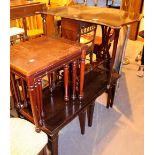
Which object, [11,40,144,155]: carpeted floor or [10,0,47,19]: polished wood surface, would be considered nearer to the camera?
[11,40,144,155]: carpeted floor

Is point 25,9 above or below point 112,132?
above

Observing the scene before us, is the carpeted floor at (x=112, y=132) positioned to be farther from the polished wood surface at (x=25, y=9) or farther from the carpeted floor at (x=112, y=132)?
the polished wood surface at (x=25, y=9)

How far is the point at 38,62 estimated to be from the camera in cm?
109

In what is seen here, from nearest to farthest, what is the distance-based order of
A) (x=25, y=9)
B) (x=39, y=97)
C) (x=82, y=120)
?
(x=39, y=97) → (x=82, y=120) → (x=25, y=9)

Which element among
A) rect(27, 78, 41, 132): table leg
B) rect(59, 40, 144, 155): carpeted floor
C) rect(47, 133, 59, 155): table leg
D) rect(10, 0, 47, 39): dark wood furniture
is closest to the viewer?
rect(27, 78, 41, 132): table leg

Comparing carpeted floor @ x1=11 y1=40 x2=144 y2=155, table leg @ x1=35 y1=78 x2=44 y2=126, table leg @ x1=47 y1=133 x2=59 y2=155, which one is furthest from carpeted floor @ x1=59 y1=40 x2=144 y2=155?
table leg @ x1=35 y1=78 x2=44 y2=126

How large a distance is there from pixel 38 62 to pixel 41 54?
0.37 feet

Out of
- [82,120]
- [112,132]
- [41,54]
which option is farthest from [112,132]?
[41,54]

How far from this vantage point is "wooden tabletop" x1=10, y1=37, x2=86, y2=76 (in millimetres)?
1052

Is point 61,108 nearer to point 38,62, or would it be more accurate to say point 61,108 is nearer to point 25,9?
point 38,62

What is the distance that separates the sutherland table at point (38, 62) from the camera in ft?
3.43

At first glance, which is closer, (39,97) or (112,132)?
(39,97)

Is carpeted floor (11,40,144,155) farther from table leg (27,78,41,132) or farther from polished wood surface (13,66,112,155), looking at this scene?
table leg (27,78,41,132)
